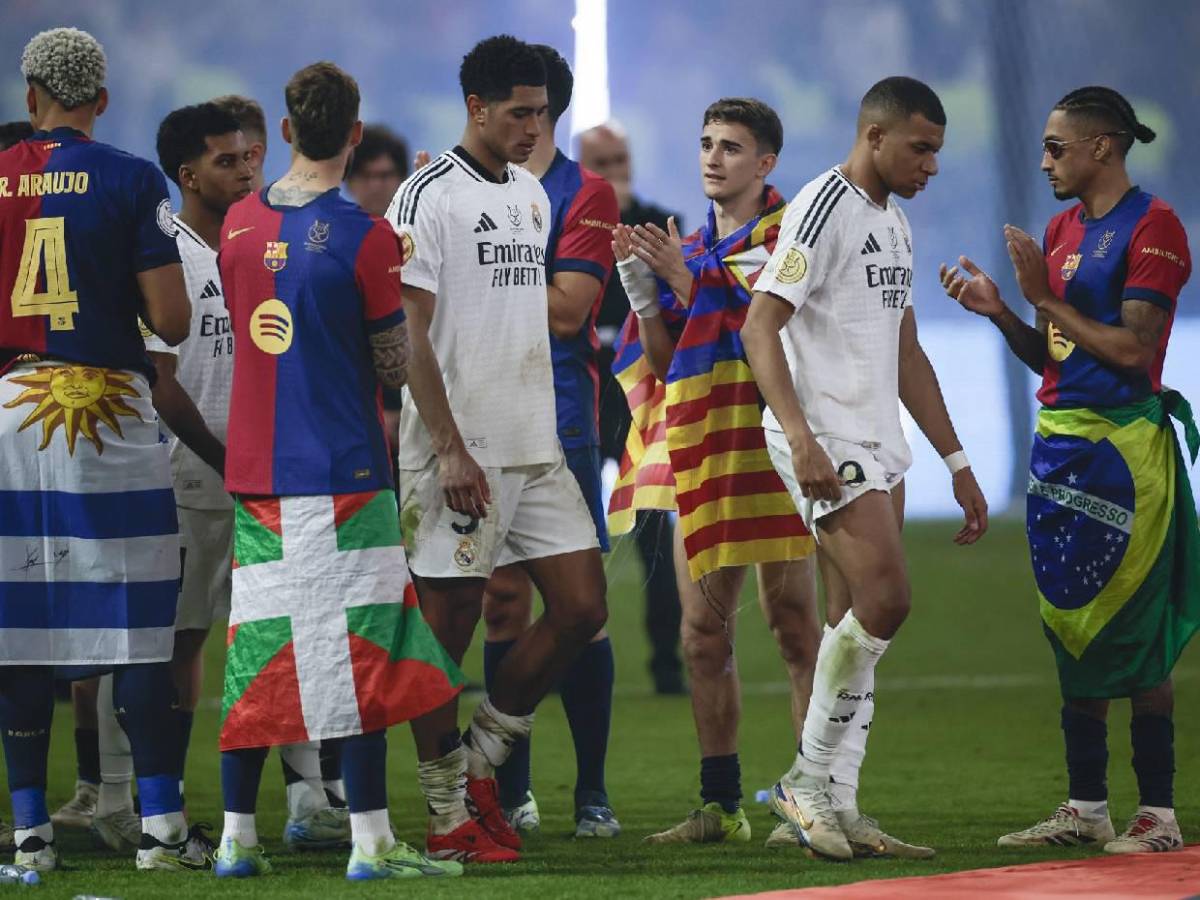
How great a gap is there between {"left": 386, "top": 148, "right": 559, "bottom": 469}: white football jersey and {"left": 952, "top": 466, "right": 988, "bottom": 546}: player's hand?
3.62 feet

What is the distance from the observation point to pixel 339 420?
4.40m

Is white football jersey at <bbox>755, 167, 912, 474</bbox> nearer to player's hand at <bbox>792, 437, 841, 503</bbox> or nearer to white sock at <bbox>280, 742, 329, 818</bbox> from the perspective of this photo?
player's hand at <bbox>792, 437, 841, 503</bbox>

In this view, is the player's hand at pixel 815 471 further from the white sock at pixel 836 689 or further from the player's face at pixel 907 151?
the player's face at pixel 907 151

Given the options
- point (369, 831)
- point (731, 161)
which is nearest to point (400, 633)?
point (369, 831)

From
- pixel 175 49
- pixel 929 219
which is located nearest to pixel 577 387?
pixel 175 49

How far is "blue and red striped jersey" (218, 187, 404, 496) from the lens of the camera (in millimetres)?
4383

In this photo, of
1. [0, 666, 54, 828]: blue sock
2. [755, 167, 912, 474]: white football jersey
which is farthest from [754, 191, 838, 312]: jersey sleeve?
[0, 666, 54, 828]: blue sock

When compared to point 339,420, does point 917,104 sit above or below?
above

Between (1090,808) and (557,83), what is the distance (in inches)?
104

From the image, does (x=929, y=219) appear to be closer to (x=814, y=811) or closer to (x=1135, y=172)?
(x=1135, y=172)

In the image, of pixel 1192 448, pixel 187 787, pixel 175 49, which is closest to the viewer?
pixel 1192 448

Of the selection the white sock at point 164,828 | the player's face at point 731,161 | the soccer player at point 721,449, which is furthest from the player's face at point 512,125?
the white sock at point 164,828

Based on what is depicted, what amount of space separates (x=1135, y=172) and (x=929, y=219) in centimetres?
208

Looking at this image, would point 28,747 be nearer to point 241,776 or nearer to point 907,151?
point 241,776
